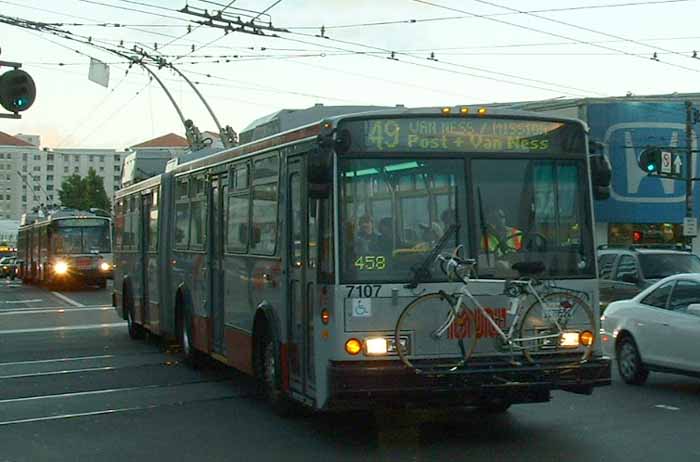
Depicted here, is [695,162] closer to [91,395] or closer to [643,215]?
[643,215]

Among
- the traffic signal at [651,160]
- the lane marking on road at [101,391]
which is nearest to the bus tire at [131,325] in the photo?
the lane marking on road at [101,391]

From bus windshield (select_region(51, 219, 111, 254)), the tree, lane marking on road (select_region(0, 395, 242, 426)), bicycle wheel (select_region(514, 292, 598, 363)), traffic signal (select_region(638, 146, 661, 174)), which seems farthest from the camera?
the tree

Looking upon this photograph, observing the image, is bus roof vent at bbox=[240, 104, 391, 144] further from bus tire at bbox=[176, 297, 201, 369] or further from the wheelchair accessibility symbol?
bus tire at bbox=[176, 297, 201, 369]

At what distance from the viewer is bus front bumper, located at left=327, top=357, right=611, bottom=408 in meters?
8.53

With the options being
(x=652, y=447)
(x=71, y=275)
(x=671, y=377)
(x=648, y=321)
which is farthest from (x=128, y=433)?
(x=71, y=275)

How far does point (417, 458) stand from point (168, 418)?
10.8ft

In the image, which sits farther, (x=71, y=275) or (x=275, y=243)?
(x=71, y=275)

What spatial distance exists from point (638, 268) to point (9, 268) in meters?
58.7

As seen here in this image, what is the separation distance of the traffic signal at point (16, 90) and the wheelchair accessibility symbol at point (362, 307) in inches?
368

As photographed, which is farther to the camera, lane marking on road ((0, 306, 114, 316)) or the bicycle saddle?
lane marking on road ((0, 306, 114, 316))

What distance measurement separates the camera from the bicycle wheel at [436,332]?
342 inches

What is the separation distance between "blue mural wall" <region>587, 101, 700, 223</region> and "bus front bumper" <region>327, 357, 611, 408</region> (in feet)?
116

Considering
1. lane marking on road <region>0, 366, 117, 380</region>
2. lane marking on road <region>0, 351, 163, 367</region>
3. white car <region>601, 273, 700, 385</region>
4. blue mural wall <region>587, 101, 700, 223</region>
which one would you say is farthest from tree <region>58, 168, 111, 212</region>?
white car <region>601, 273, 700, 385</region>

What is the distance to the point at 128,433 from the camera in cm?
1002
